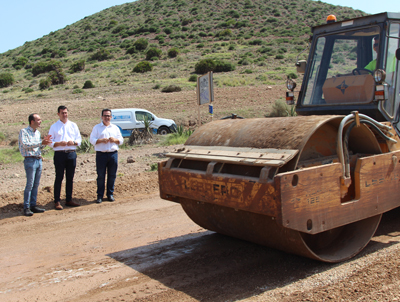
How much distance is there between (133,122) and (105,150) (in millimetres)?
11973

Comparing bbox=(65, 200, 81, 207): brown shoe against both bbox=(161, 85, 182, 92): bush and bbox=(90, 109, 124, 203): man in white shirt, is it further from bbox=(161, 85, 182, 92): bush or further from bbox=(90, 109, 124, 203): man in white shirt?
bbox=(161, 85, 182, 92): bush

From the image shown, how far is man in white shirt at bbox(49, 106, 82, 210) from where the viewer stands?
819cm

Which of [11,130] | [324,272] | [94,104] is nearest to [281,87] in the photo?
[94,104]

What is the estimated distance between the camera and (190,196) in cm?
467

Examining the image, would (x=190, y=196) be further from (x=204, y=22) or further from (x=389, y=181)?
(x=204, y=22)

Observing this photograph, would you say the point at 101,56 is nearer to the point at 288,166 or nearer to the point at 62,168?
the point at 62,168

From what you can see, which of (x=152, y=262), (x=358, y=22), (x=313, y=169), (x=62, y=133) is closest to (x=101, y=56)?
(x=62, y=133)

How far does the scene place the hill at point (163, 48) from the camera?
131ft

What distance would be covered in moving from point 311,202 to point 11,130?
20.9m

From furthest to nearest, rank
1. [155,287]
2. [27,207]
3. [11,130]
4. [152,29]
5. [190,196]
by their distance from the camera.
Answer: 1. [152,29]
2. [11,130]
3. [27,207]
4. [190,196]
5. [155,287]

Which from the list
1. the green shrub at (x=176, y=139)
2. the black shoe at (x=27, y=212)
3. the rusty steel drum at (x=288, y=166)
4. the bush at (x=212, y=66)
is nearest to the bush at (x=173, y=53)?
the bush at (x=212, y=66)

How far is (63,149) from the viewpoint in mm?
8203

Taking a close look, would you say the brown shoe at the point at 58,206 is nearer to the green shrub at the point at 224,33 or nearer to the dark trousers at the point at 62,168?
the dark trousers at the point at 62,168

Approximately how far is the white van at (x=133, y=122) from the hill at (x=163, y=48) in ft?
46.9
